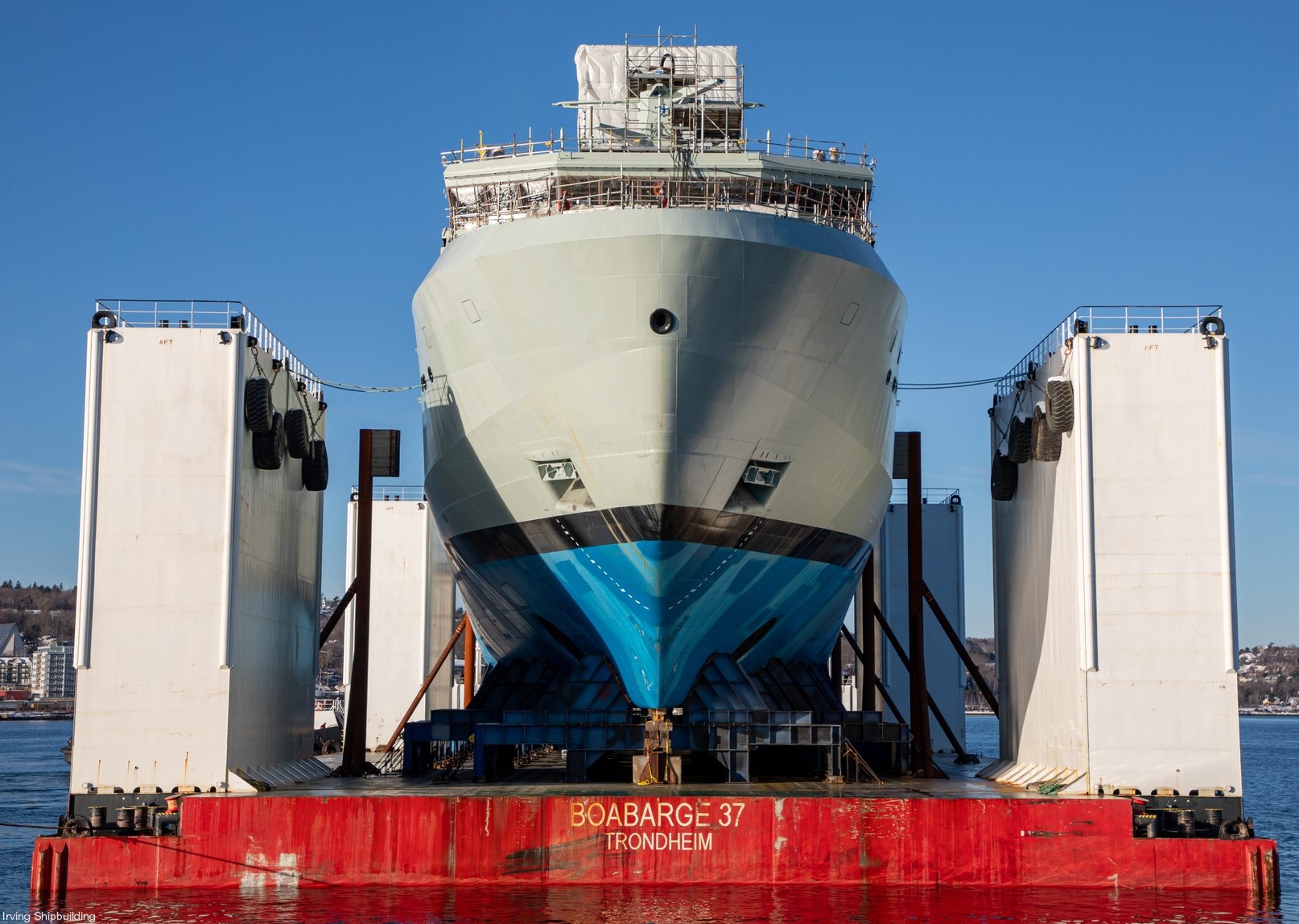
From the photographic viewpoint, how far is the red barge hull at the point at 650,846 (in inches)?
696

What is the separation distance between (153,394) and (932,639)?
20.6 m

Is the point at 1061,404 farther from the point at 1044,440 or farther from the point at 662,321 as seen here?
the point at 662,321

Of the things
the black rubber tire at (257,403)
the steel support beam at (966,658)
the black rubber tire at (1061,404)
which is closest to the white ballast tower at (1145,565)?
the black rubber tire at (1061,404)

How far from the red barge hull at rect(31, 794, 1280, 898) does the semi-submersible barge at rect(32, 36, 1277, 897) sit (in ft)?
0.14

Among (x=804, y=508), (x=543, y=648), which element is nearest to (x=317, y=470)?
(x=543, y=648)

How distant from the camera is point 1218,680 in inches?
762

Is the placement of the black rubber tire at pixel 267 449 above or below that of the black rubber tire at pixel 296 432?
below

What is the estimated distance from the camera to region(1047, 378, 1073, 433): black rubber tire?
2077cm

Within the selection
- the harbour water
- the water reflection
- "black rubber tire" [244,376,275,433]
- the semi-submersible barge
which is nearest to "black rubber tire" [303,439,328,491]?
the semi-submersible barge

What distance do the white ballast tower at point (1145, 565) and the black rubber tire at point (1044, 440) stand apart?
0.59ft

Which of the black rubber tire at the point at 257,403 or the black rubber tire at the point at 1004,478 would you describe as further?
the black rubber tire at the point at 1004,478

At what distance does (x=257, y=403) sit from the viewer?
20.6 metres

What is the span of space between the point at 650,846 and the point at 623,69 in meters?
18.2

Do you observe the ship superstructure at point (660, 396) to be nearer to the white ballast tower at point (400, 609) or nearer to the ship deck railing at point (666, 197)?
the ship deck railing at point (666, 197)
